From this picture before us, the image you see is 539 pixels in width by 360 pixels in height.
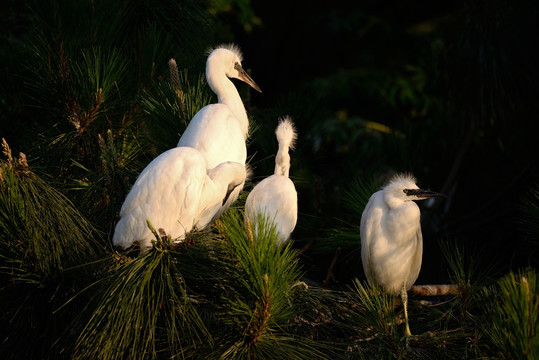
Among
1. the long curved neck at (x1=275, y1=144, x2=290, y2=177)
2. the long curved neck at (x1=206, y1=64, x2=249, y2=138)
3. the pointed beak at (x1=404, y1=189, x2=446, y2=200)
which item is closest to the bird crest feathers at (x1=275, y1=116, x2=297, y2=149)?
the long curved neck at (x1=275, y1=144, x2=290, y2=177)

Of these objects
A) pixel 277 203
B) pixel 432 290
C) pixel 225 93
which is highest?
pixel 225 93

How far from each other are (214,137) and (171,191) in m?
0.37

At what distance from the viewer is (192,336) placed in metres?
1.69

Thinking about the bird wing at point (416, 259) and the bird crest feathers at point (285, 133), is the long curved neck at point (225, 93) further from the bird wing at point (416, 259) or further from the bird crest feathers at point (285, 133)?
the bird wing at point (416, 259)

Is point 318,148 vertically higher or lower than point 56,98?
lower

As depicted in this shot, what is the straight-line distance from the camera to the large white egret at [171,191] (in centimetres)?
219

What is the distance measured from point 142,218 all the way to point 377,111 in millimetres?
4365

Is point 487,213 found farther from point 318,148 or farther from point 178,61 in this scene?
point 178,61

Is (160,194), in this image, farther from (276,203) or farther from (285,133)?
(285,133)

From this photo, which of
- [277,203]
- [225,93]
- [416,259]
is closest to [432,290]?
[416,259]

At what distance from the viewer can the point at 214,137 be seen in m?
2.52

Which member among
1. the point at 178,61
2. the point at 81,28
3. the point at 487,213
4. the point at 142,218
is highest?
the point at 81,28

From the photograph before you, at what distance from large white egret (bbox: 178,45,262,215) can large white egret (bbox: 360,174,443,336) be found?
503 mm

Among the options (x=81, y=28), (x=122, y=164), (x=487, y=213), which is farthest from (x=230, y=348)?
(x=487, y=213)
